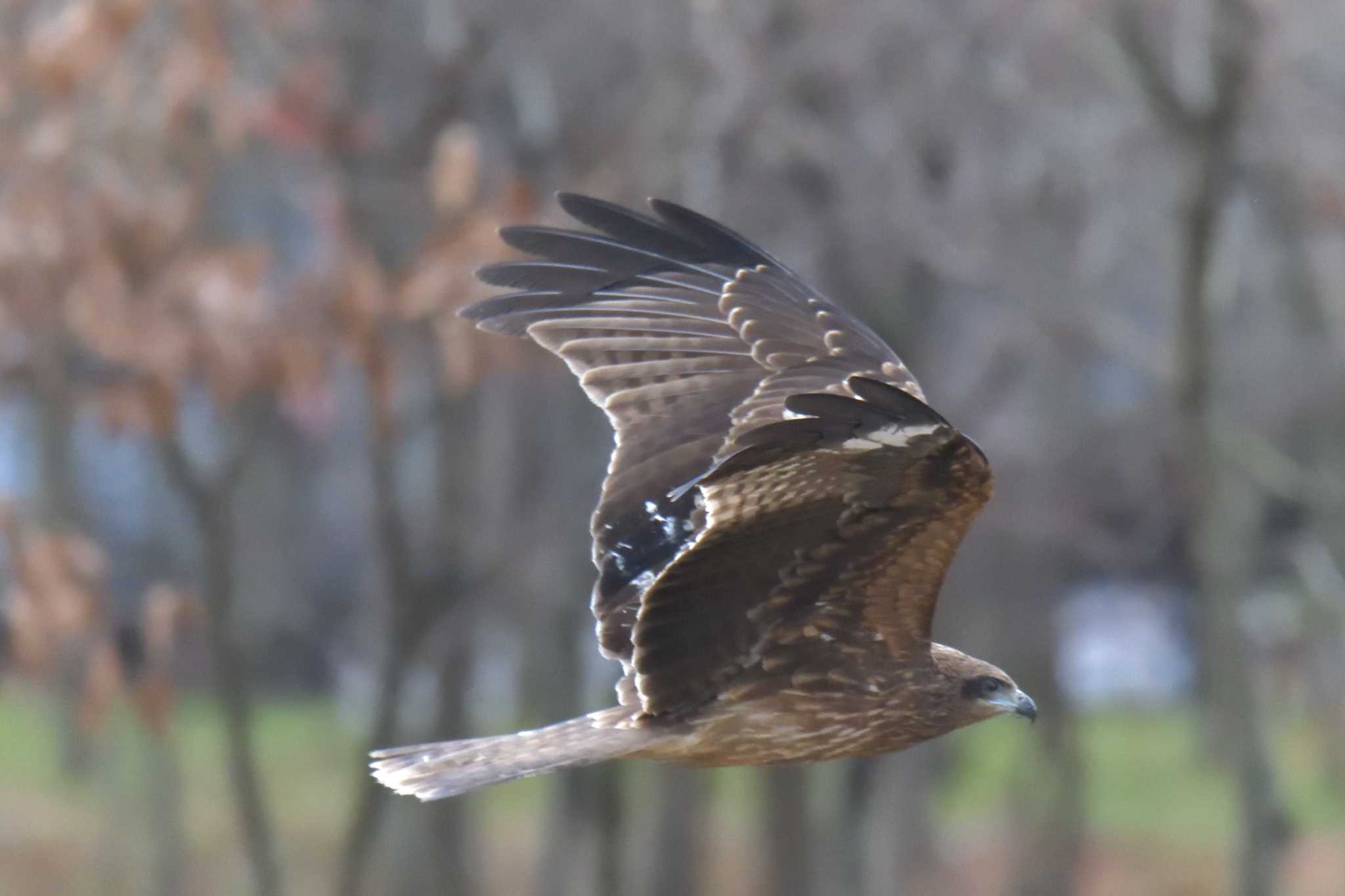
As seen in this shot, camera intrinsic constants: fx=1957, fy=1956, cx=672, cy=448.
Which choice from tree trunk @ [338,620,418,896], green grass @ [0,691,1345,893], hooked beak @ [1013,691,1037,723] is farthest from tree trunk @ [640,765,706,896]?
hooked beak @ [1013,691,1037,723]

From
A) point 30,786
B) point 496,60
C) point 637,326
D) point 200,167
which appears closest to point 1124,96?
point 496,60

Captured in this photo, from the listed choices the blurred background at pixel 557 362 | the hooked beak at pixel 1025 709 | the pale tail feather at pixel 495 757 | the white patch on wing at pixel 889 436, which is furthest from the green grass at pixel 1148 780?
the white patch on wing at pixel 889 436

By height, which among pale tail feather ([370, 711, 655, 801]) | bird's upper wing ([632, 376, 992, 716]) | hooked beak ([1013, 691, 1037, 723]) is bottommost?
hooked beak ([1013, 691, 1037, 723])

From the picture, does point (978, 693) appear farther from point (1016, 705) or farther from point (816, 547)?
point (816, 547)

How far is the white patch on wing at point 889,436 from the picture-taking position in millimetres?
3689

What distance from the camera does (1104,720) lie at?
25422 mm

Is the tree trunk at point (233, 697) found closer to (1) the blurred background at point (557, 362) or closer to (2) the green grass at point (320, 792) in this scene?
(1) the blurred background at point (557, 362)

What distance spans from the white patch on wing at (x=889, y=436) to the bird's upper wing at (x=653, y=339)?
78cm

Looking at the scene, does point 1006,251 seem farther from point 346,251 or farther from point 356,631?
point 356,631

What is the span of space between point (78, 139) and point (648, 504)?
4.58 m

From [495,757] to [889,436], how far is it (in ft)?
3.88

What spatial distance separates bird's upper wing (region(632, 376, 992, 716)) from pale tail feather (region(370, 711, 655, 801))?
20 cm

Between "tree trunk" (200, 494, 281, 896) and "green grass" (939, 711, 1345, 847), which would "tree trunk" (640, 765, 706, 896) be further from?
"green grass" (939, 711, 1345, 847)

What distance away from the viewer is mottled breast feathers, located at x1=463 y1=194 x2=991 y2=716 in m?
4.11
